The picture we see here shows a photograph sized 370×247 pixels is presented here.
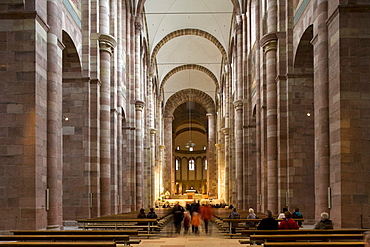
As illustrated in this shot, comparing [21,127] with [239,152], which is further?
[239,152]

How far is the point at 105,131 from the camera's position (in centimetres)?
2411

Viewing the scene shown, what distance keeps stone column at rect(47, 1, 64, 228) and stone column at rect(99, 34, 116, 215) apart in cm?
769

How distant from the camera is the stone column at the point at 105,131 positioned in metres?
23.9

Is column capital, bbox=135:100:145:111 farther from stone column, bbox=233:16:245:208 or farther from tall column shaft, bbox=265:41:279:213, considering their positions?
tall column shaft, bbox=265:41:279:213

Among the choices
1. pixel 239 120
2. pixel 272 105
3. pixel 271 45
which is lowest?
pixel 272 105

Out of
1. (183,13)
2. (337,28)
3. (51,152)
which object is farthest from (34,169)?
(183,13)

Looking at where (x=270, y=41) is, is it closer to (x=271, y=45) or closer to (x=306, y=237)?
(x=271, y=45)

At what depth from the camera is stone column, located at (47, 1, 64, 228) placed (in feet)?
50.1

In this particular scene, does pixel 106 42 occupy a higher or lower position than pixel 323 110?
higher

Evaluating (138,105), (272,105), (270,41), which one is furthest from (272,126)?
(138,105)

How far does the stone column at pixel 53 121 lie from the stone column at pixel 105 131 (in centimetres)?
769

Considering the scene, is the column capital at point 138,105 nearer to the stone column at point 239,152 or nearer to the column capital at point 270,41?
the stone column at point 239,152

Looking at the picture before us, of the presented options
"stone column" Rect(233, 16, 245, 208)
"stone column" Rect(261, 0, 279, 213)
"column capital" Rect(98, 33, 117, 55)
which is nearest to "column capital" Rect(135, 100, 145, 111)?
"stone column" Rect(233, 16, 245, 208)

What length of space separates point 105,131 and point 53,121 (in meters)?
8.58
